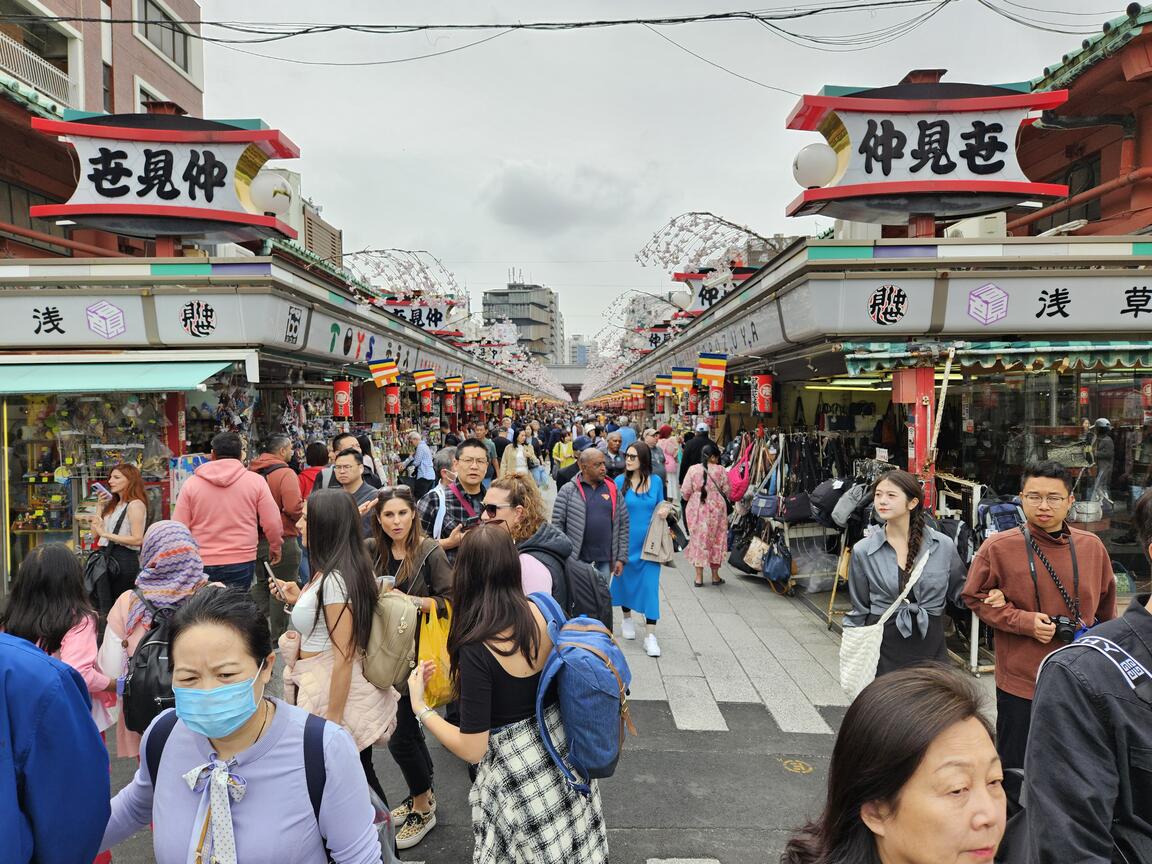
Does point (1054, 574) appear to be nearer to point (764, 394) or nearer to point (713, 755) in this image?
point (713, 755)

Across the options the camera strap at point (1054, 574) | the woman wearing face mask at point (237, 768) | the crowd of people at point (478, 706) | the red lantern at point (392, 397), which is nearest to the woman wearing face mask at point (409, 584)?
the crowd of people at point (478, 706)

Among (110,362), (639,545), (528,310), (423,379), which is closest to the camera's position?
(639,545)

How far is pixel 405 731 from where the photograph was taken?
3.75 meters

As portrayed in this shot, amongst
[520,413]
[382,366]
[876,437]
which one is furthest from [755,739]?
[520,413]

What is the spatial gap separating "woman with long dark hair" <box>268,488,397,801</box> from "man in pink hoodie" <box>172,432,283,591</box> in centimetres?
288

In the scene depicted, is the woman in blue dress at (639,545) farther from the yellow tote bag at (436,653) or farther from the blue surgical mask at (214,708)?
the blue surgical mask at (214,708)

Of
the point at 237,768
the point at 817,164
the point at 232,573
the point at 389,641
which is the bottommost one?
the point at 232,573

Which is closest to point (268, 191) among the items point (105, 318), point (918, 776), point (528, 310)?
point (105, 318)

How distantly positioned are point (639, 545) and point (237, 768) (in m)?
5.34

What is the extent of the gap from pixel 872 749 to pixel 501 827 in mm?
1785

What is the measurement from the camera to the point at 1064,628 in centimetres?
338

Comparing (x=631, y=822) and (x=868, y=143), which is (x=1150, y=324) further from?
(x=631, y=822)

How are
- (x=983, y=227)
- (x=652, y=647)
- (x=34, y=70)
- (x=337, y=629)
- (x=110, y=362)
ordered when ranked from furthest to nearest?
A: (x=34, y=70)
(x=983, y=227)
(x=110, y=362)
(x=652, y=647)
(x=337, y=629)

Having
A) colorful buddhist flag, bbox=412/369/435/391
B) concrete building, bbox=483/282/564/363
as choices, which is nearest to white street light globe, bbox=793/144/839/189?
colorful buddhist flag, bbox=412/369/435/391
